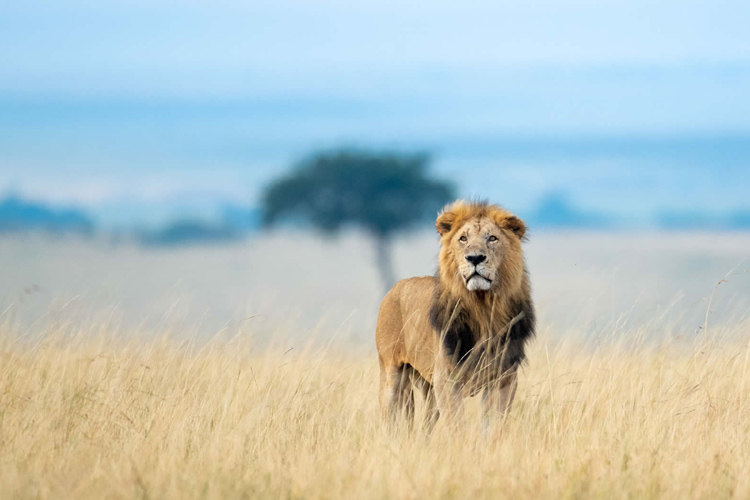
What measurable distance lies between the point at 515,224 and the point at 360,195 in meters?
22.2

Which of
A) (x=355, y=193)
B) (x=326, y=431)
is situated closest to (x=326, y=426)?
(x=326, y=431)

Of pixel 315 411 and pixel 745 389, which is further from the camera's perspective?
pixel 745 389

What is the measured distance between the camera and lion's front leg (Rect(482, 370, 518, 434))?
5.80 metres

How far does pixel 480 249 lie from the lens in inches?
218

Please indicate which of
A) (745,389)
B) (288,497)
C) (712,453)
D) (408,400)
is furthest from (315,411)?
(745,389)

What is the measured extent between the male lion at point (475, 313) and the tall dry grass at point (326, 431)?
284 millimetres

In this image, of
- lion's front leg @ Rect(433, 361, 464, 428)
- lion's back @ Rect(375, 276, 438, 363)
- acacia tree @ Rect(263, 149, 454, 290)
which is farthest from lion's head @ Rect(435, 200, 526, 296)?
acacia tree @ Rect(263, 149, 454, 290)

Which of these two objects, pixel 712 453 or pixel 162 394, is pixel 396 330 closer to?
pixel 162 394

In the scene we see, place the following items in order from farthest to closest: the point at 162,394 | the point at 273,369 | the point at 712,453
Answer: the point at 273,369 → the point at 162,394 → the point at 712,453

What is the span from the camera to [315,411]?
6.38m

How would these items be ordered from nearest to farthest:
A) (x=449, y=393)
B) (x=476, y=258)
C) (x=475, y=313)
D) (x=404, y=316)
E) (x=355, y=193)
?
(x=476, y=258) → (x=449, y=393) → (x=475, y=313) → (x=404, y=316) → (x=355, y=193)

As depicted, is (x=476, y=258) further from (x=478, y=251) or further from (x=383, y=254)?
(x=383, y=254)

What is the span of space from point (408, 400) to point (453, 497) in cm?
205

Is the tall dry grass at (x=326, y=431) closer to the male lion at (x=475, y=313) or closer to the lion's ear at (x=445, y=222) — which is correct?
the male lion at (x=475, y=313)
